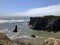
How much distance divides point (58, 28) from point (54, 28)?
2692 mm

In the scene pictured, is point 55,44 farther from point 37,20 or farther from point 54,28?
point 37,20

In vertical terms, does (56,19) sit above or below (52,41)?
below

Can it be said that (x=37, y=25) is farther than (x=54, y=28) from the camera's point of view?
Yes

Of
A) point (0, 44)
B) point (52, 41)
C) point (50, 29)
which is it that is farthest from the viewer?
point (50, 29)

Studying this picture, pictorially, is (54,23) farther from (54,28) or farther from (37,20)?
(37,20)

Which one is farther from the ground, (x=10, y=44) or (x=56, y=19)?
(x=10, y=44)

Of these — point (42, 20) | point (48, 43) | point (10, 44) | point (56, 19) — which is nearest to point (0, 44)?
point (10, 44)

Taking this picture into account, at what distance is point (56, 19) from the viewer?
396 feet

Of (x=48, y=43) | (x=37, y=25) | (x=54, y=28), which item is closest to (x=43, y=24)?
(x=37, y=25)

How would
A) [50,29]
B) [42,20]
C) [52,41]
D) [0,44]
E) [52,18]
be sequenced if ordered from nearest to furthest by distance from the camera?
[0,44]
[52,41]
[50,29]
[52,18]
[42,20]

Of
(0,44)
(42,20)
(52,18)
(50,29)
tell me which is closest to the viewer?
(0,44)

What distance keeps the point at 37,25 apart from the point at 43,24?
15.8 feet

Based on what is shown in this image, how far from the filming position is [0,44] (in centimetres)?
1692

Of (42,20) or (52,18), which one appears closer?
(52,18)
